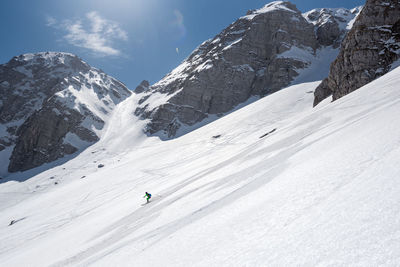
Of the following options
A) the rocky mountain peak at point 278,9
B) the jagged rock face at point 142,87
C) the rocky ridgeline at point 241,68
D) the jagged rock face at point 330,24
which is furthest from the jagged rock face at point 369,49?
the jagged rock face at point 142,87

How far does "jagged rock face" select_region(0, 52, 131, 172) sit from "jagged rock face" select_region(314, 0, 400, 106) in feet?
319

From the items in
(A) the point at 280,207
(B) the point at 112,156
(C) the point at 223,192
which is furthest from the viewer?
(B) the point at 112,156

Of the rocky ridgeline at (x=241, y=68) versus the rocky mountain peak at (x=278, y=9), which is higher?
the rocky mountain peak at (x=278, y=9)

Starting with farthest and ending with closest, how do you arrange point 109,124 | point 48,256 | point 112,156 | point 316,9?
point 316,9, point 109,124, point 112,156, point 48,256

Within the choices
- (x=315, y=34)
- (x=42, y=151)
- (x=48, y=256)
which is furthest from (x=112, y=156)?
(x=315, y=34)

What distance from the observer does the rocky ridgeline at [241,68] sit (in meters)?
101

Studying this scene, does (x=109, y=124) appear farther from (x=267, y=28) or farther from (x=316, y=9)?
(x=316, y=9)

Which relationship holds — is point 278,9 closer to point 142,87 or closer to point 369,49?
point 369,49

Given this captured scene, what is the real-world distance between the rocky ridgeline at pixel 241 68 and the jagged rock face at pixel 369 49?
6391 centimetres

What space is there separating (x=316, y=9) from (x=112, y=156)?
6136 inches

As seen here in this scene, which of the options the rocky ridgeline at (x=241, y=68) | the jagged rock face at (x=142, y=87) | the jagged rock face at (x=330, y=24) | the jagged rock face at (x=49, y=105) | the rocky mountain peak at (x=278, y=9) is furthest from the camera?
the jagged rock face at (x=142, y=87)

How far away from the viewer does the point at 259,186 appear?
19.0 feet

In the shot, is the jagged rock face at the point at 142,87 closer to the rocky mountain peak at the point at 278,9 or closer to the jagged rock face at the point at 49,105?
the jagged rock face at the point at 49,105

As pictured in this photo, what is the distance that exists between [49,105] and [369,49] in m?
126
